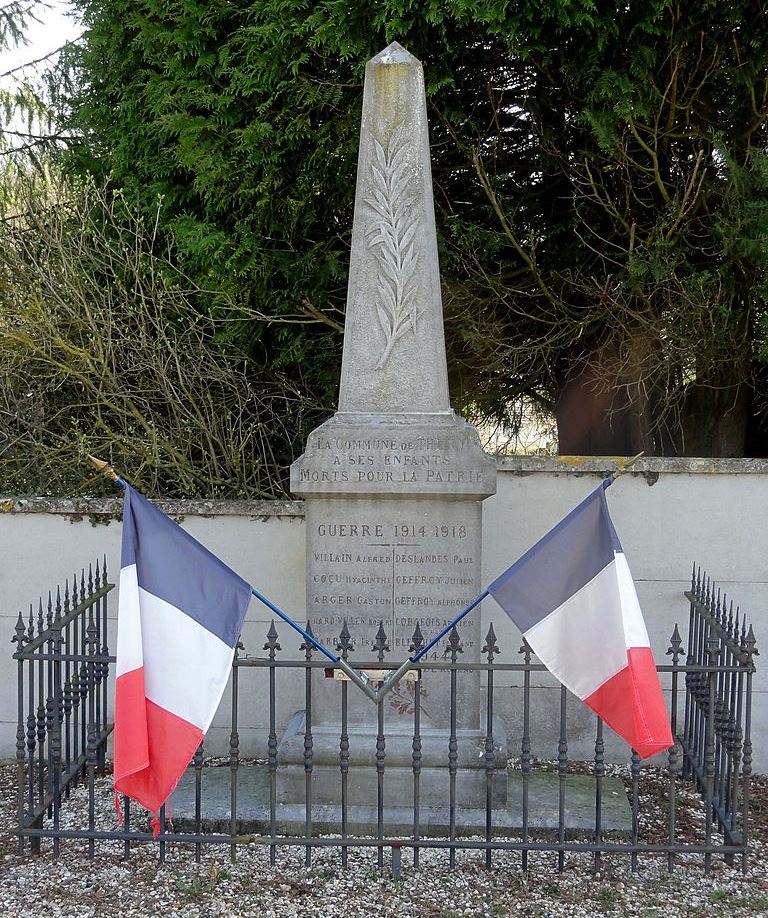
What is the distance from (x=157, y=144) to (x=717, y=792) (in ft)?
18.1

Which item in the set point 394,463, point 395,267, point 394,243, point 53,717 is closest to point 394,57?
point 394,243

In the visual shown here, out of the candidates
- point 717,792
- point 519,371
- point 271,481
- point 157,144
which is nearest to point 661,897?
point 717,792

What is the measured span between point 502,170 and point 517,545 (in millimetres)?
2924

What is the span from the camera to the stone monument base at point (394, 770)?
445cm

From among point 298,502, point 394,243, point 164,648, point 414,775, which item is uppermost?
point 394,243

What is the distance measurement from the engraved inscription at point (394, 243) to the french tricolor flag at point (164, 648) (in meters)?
1.38

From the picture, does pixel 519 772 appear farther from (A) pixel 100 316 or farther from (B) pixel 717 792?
(A) pixel 100 316

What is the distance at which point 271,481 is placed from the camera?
683cm

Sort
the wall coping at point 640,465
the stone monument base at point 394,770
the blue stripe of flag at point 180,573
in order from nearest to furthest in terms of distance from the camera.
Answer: the blue stripe of flag at point 180,573, the stone monument base at point 394,770, the wall coping at point 640,465

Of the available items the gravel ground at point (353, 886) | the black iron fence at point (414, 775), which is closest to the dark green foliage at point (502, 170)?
the black iron fence at point (414, 775)

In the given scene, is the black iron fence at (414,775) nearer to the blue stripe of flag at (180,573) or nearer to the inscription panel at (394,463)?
the blue stripe of flag at (180,573)

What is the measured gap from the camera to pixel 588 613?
3660 millimetres

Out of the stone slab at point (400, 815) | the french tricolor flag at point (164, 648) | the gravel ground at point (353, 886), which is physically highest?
the french tricolor flag at point (164, 648)

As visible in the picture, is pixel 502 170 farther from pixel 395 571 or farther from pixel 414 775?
pixel 414 775
